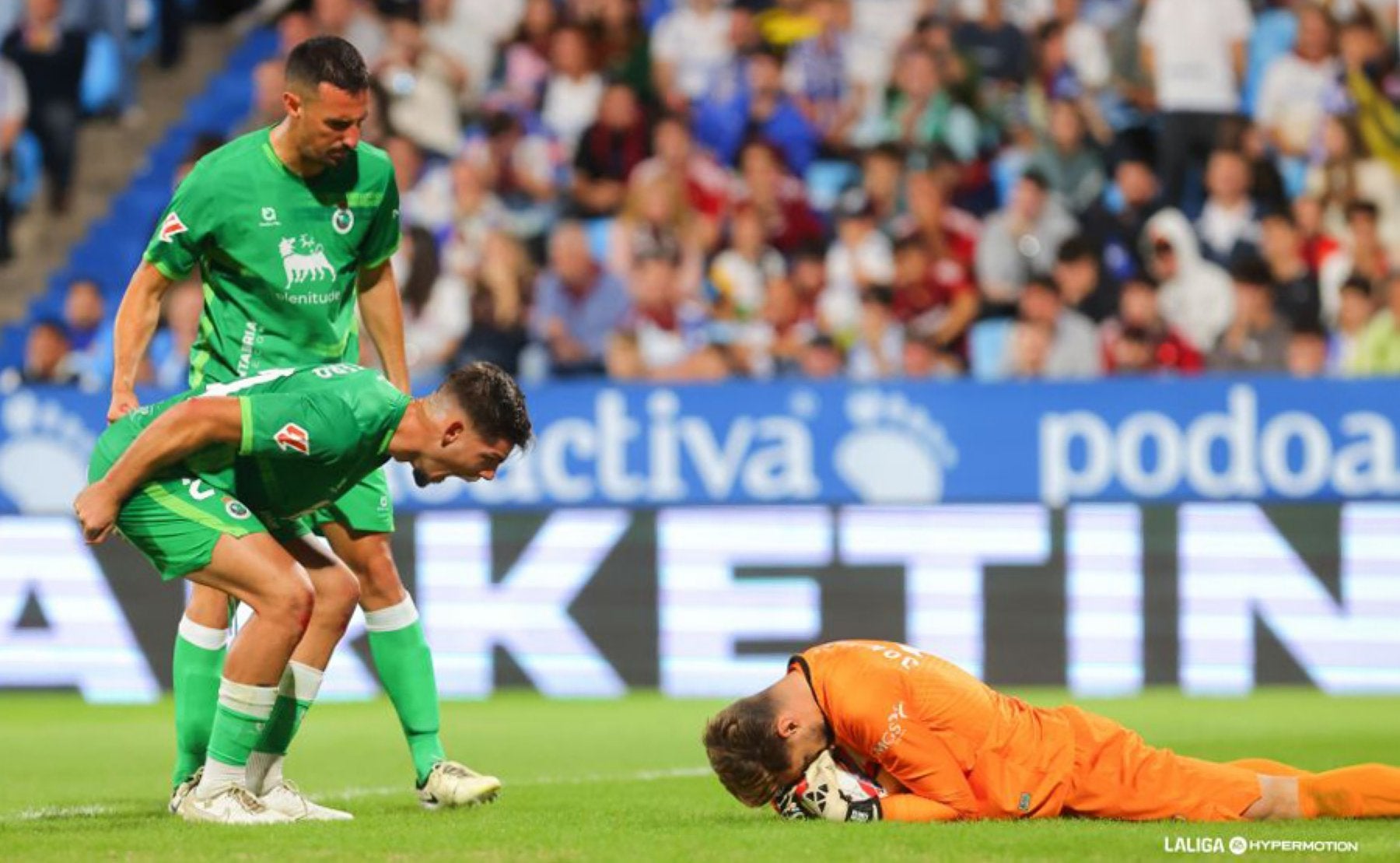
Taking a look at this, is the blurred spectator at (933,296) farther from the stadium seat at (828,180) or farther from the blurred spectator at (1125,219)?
the stadium seat at (828,180)

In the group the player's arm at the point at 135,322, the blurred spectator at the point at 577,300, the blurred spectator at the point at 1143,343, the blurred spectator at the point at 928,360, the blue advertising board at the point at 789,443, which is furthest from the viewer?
the blurred spectator at the point at 577,300

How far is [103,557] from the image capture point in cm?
1331

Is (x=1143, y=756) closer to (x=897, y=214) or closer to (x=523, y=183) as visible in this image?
(x=897, y=214)

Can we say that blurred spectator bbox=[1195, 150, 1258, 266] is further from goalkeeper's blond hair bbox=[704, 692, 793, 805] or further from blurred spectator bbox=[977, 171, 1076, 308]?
goalkeeper's blond hair bbox=[704, 692, 793, 805]

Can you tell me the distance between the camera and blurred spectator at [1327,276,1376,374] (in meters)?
15.1

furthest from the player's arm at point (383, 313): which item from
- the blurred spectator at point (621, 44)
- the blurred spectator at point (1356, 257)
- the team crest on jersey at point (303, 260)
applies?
the blurred spectator at point (621, 44)

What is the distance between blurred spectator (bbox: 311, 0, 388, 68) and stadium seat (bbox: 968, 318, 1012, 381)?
18.6 ft

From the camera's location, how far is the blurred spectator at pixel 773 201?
1667 centimetres

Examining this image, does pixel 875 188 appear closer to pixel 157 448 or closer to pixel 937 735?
pixel 937 735

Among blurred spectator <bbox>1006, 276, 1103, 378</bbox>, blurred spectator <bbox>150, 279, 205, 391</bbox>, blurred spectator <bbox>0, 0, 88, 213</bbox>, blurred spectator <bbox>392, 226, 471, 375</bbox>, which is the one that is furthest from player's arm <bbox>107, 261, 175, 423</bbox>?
blurred spectator <bbox>0, 0, 88, 213</bbox>

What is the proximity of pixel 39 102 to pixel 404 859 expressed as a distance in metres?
13.0

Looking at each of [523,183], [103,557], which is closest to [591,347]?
[523,183]

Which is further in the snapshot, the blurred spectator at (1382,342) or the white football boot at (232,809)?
the blurred spectator at (1382,342)

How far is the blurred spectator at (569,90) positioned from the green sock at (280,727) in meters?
10.3
